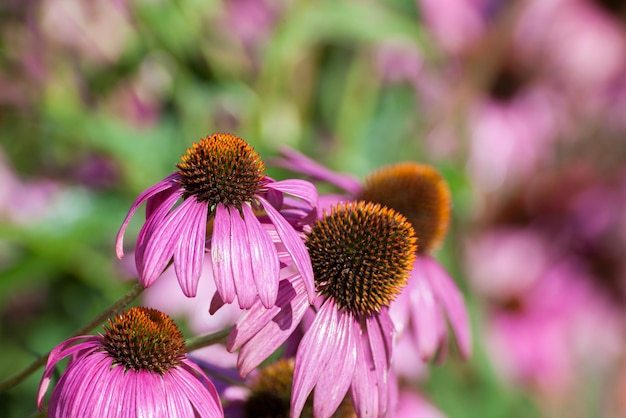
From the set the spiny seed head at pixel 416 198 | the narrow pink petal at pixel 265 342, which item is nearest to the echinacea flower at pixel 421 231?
the spiny seed head at pixel 416 198

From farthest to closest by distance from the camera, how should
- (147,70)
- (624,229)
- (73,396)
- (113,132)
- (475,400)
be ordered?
(624,229), (147,70), (475,400), (113,132), (73,396)

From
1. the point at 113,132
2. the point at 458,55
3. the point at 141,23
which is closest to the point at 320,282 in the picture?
the point at 113,132

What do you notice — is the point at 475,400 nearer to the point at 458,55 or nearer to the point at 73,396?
the point at 458,55

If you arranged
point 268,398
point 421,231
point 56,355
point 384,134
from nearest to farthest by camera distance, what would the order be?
1. point 56,355
2. point 268,398
3. point 421,231
4. point 384,134

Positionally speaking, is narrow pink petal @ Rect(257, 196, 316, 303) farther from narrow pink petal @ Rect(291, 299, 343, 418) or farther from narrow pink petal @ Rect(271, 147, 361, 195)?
narrow pink petal @ Rect(271, 147, 361, 195)

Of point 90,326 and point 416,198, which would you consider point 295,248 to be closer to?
point 90,326

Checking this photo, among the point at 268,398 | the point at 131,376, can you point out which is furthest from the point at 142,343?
the point at 268,398

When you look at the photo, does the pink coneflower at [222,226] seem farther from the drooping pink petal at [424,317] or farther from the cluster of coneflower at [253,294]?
the drooping pink petal at [424,317]
